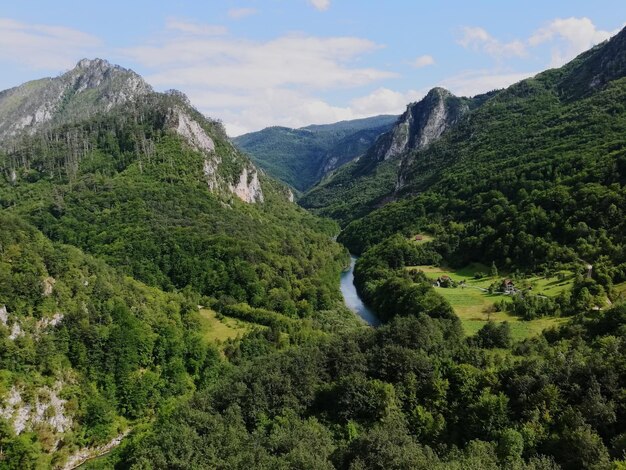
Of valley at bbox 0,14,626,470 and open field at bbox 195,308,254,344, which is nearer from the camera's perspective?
valley at bbox 0,14,626,470

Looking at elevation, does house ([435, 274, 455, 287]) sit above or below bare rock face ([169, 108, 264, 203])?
below

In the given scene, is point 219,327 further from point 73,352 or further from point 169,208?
point 169,208

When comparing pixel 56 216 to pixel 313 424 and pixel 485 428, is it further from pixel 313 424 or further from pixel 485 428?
pixel 485 428

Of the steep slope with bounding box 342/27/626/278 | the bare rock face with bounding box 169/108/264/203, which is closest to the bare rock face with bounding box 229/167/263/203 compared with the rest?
the bare rock face with bounding box 169/108/264/203

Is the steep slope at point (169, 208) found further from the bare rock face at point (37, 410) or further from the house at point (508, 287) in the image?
the bare rock face at point (37, 410)

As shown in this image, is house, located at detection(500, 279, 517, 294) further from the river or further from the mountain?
the mountain

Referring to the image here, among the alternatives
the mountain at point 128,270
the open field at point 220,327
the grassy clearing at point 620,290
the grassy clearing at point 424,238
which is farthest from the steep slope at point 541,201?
the open field at point 220,327
